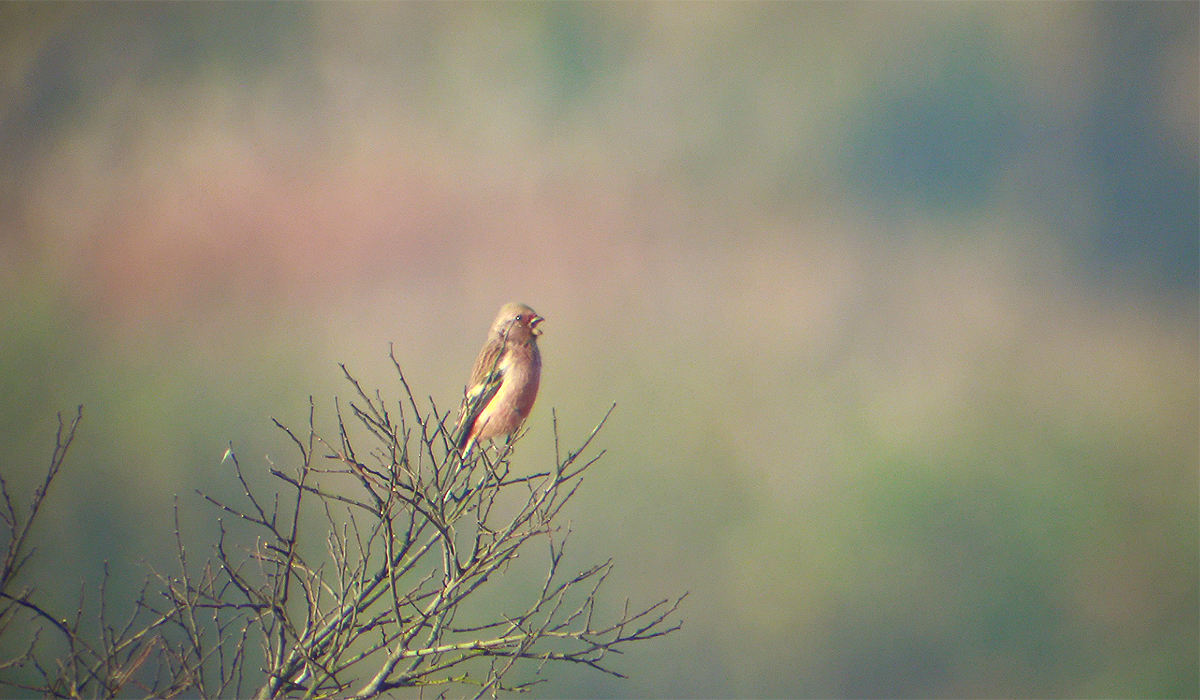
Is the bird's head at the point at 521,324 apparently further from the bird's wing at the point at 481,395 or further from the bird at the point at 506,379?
the bird's wing at the point at 481,395

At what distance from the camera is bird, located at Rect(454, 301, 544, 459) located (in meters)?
4.97

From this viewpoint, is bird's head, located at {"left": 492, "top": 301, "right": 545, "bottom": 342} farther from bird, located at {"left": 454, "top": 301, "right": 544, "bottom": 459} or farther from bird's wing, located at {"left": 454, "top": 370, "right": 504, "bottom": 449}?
bird's wing, located at {"left": 454, "top": 370, "right": 504, "bottom": 449}

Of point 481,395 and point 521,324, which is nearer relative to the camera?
point 481,395

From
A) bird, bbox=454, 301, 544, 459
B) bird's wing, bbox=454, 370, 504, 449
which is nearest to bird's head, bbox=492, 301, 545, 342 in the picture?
bird, bbox=454, 301, 544, 459

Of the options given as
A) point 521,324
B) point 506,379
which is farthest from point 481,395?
point 521,324

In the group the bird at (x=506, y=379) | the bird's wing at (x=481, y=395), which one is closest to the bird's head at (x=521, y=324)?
the bird at (x=506, y=379)

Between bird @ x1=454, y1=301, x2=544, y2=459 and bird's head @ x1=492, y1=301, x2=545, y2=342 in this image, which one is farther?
bird's head @ x1=492, y1=301, x2=545, y2=342

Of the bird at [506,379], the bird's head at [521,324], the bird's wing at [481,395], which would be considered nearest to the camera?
the bird's wing at [481,395]

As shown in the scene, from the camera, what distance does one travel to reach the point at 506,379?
511 cm

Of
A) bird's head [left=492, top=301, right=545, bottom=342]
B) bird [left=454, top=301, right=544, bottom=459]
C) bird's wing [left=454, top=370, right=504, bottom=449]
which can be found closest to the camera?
bird's wing [left=454, top=370, right=504, bottom=449]

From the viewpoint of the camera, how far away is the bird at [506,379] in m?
4.97

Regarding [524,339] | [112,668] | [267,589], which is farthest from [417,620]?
[524,339]

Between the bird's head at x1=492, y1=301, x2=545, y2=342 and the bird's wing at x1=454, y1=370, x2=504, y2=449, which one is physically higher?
the bird's head at x1=492, y1=301, x2=545, y2=342

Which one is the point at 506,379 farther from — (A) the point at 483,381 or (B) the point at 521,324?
(B) the point at 521,324
